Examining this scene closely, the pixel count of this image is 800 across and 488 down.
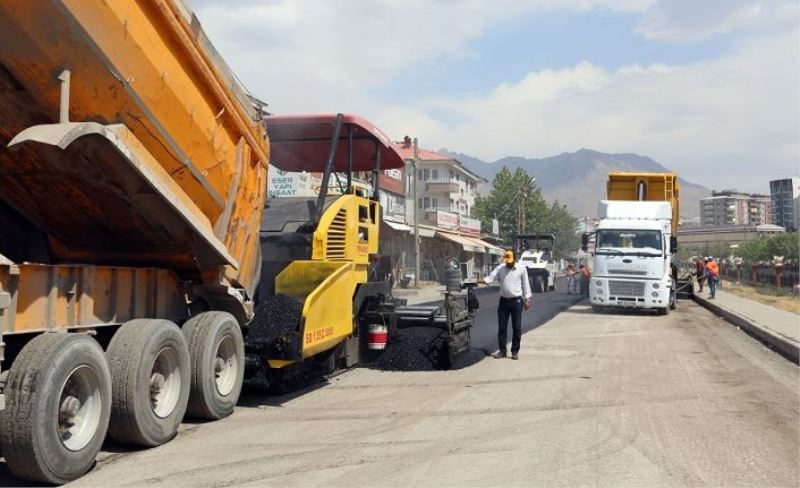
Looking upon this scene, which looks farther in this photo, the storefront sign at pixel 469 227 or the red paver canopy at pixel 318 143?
the storefront sign at pixel 469 227

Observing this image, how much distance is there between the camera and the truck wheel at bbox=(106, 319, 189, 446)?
5633 millimetres

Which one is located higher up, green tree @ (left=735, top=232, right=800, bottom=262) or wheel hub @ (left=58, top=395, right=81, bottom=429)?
green tree @ (left=735, top=232, right=800, bottom=262)

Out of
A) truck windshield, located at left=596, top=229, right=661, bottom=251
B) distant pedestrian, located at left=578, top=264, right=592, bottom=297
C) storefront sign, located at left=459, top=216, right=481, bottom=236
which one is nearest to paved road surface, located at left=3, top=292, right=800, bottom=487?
truck windshield, located at left=596, top=229, right=661, bottom=251

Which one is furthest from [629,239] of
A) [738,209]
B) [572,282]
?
[738,209]

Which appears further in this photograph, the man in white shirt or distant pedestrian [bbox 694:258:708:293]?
distant pedestrian [bbox 694:258:708:293]

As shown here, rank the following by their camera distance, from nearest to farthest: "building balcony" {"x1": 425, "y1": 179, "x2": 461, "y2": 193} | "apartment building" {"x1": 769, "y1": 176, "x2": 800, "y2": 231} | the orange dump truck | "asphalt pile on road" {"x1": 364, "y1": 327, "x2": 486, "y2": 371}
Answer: the orange dump truck < "asphalt pile on road" {"x1": 364, "y1": 327, "x2": 486, "y2": 371} < "building balcony" {"x1": 425, "y1": 179, "x2": 461, "y2": 193} < "apartment building" {"x1": 769, "y1": 176, "x2": 800, "y2": 231}

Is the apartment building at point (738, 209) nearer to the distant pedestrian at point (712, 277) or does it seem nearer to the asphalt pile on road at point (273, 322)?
the distant pedestrian at point (712, 277)

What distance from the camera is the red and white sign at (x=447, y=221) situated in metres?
51.5

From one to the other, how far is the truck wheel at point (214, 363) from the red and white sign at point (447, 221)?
44.0 metres

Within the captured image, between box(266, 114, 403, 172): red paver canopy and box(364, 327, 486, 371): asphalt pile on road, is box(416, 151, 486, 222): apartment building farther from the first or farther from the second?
box(266, 114, 403, 172): red paver canopy

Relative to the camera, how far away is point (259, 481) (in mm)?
5121

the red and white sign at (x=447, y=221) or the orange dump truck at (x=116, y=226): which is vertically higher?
the red and white sign at (x=447, y=221)

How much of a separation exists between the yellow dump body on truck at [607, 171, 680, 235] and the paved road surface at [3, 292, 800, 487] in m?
12.5

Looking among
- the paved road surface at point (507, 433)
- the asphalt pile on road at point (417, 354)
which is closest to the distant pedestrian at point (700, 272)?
the paved road surface at point (507, 433)
